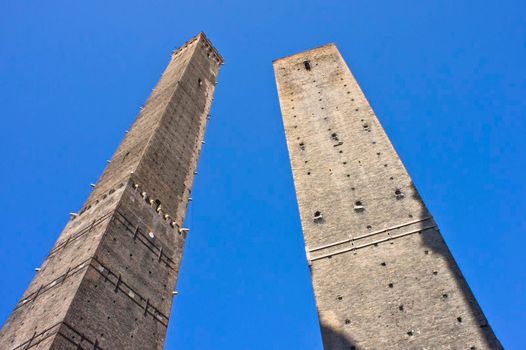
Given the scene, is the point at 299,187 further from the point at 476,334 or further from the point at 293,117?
the point at 476,334

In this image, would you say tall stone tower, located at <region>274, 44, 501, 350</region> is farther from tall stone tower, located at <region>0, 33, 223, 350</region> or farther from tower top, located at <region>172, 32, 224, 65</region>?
tower top, located at <region>172, 32, 224, 65</region>

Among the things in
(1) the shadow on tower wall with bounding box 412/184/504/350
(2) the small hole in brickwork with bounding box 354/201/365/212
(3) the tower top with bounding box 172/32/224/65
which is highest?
(3) the tower top with bounding box 172/32/224/65

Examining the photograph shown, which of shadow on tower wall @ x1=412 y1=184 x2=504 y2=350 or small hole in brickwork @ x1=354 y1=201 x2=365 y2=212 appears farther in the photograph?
small hole in brickwork @ x1=354 y1=201 x2=365 y2=212

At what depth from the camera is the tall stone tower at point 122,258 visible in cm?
1007

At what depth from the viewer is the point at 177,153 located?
1734 cm

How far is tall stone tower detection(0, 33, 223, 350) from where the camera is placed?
10.1m

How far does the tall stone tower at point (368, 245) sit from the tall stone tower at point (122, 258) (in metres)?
3.51

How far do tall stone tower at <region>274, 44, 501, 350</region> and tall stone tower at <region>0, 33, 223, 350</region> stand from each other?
3509 millimetres

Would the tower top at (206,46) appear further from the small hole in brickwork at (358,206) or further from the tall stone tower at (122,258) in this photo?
the small hole in brickwork at (358,206)

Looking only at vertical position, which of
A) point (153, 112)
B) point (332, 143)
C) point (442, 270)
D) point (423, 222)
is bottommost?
point (442, 270)

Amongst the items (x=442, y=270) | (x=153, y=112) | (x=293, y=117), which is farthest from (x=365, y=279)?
(x=153, y=112)

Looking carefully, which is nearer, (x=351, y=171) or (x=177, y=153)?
(x=351, y=171)

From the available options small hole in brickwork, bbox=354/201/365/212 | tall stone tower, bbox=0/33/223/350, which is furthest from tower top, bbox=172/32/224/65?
small hole in brickwork, bbox=354/201/365/212

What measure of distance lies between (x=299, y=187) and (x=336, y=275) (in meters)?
3.15
